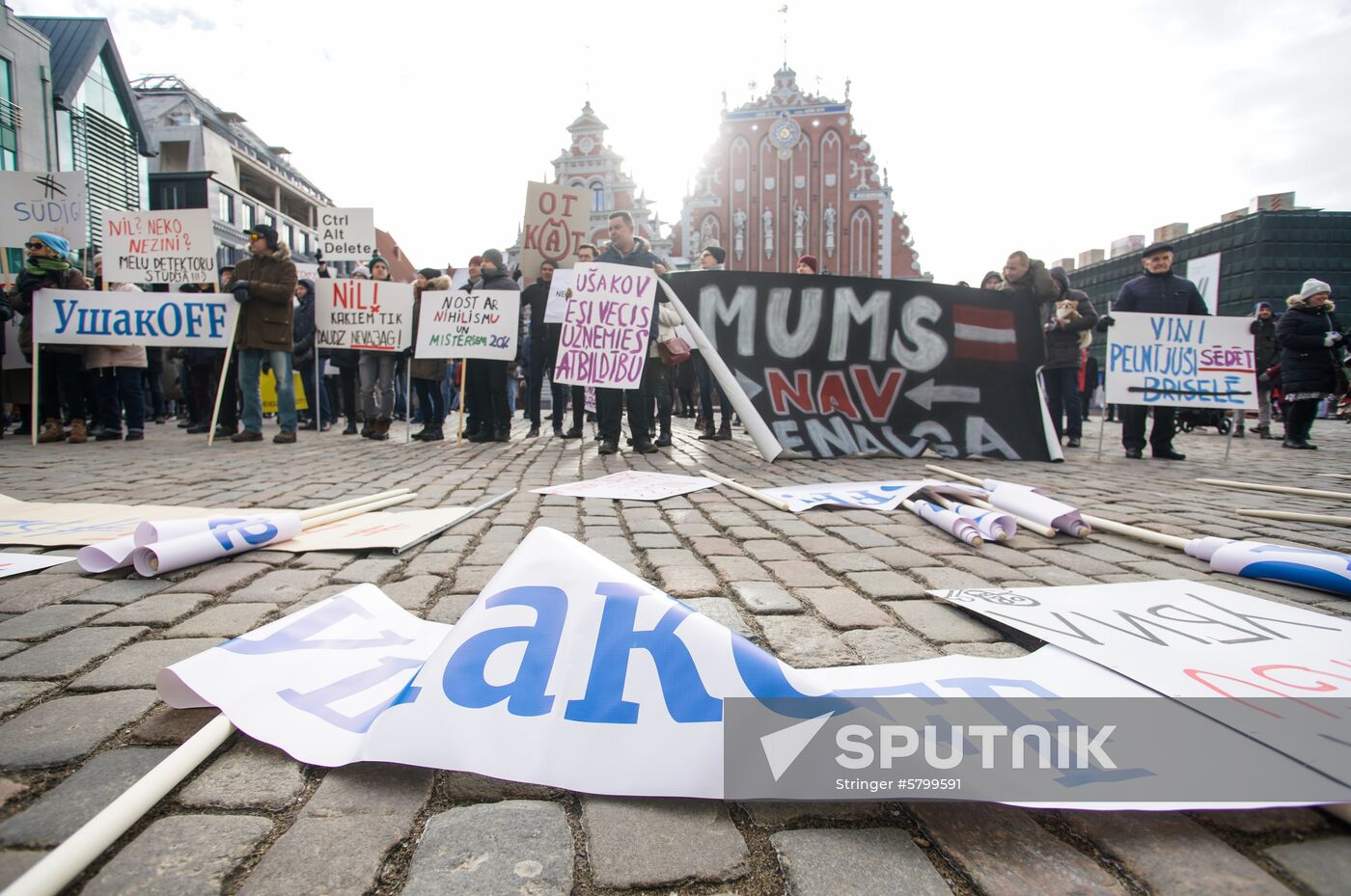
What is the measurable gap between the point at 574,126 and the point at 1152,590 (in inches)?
2005

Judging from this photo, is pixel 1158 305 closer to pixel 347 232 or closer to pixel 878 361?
pixel 878 361

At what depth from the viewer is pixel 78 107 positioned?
22000 mm

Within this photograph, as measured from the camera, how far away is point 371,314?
327 inches

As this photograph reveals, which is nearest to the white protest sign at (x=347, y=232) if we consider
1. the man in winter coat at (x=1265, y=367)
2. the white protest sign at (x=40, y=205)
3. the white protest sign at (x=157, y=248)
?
the white protest sign at (x=157, y=248)

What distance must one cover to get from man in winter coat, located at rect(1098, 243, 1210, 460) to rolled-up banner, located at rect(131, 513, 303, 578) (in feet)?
24.0

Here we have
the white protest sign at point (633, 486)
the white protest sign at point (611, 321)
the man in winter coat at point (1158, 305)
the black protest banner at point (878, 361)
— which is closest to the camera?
the white protest sign at point (633, 486)

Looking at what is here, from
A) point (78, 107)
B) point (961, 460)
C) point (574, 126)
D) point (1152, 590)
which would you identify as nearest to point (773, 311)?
point (961, 460)

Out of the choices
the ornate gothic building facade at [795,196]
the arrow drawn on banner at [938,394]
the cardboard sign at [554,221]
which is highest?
the ornate gothic building facade at [795,196]

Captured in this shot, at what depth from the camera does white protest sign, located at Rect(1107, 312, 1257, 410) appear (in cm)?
692

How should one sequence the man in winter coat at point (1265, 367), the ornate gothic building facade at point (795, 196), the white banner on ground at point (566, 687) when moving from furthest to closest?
the ornate gothic building facade at point (795, 196)
the man in winter coat at point (1265, 367)
the white banner on ground at point (566, 687)

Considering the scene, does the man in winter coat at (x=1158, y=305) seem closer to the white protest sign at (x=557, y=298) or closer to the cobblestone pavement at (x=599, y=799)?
the cobblestone pavement at (x=599, y=799)

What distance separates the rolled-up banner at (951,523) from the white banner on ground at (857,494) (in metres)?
0.28

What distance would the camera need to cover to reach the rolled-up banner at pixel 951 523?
2.97 meters

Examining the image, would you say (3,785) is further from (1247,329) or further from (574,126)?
(574,126)
